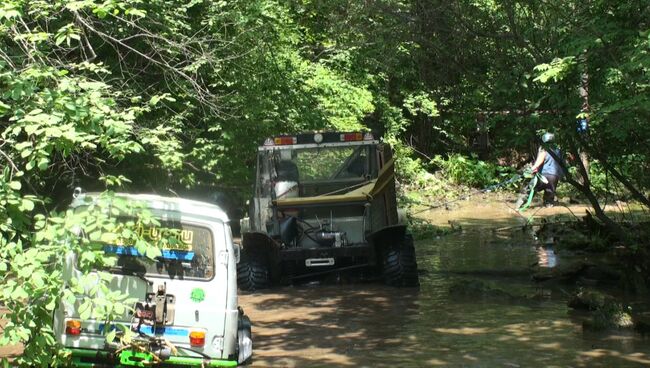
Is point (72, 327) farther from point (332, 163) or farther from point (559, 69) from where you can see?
point (332, 163)

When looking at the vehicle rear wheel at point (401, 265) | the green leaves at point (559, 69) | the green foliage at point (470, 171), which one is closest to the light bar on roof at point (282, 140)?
the vehicle rear wheel at point (401, 265)

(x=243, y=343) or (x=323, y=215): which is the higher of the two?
(x=323, y=215)

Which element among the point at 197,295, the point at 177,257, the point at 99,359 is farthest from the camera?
the point at 177,257

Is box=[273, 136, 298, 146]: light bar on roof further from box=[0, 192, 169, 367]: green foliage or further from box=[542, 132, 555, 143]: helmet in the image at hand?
box=[0, 192, 169, 367]: green foliage

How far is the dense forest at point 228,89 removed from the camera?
666 centimetres

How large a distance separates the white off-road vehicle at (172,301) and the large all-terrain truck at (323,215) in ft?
15.5

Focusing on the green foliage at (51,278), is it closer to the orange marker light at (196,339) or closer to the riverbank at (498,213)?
the orange marker light at (196,339)

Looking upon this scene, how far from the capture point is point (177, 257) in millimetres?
7941

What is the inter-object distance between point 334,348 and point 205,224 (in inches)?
105

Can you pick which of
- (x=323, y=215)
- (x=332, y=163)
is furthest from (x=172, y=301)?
(x=332, y=163)

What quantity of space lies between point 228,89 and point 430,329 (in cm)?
815

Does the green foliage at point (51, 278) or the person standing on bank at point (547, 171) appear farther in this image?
the person standing on bank at point (547, 171)

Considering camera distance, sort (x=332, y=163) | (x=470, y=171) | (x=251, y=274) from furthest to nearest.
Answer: (x=470, y=171) → (x=332, y=163) → (x=251, y=274)

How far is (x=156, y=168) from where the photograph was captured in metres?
15.6
